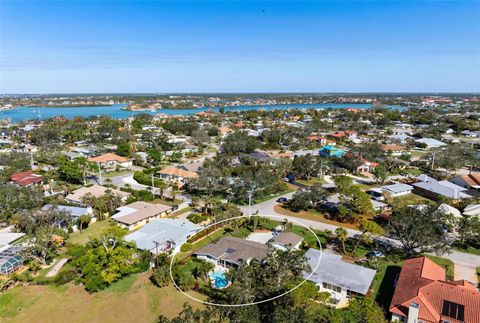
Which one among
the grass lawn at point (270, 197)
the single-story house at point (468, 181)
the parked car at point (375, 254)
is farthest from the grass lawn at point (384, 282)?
the single-story house at point (468, 181)

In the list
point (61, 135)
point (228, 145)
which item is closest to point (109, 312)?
point (228, 145)

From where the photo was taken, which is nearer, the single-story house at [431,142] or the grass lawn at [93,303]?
the grass lawn at [93,303]

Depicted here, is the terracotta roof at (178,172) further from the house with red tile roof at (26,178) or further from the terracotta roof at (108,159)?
the house with red tile roof at (26,178)

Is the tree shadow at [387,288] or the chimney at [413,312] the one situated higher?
the chimney at [413,312]

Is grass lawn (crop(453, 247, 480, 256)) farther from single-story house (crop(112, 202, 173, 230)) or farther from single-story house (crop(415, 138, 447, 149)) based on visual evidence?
single-story house (crop(415, 138, 447, 149))

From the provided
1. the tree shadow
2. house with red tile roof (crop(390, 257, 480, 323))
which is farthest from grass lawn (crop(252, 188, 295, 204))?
house with red tile roof (crop(390, 257, 480, 323))
